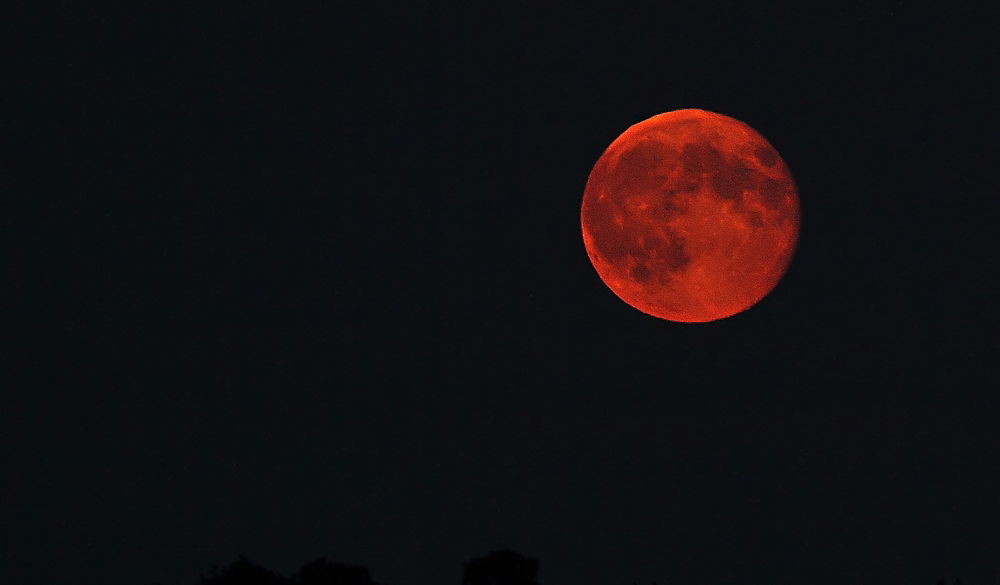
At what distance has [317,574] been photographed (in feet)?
102

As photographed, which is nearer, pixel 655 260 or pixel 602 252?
pixel 655 260

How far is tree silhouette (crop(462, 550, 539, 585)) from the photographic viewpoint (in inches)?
1221

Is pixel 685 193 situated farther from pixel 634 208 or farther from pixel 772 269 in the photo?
pixel 772 269

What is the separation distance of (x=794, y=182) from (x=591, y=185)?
574cm

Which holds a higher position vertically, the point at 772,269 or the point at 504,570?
the point at 772,269

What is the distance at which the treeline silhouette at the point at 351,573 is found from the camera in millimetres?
30594

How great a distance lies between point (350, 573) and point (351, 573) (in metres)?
0.03

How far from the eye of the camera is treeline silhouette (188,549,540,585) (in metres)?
30.6

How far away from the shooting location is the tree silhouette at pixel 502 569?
3102 centimetres

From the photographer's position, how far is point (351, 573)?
3117cm

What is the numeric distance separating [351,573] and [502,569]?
4282 millimetres

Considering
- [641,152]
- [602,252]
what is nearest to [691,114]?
[641,152]

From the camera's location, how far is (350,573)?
31172mm

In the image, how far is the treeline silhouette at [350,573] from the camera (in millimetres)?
30594
